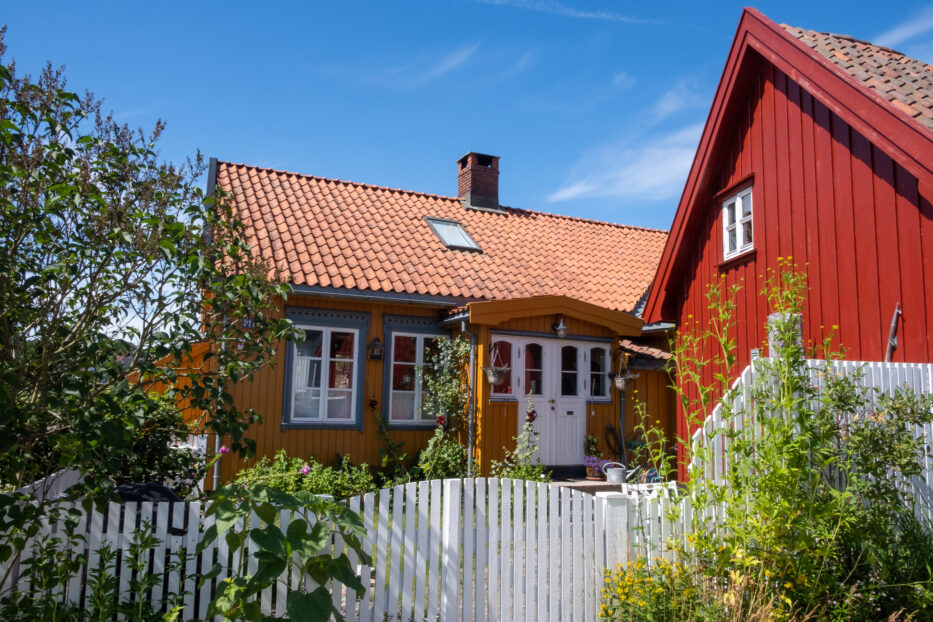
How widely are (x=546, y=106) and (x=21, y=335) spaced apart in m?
6.77

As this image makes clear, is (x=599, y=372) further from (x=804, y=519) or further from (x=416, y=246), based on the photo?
(x=804, y=519)

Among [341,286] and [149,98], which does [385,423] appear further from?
[149,98]

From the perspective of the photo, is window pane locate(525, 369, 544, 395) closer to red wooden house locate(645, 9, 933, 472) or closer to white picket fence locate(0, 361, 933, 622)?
red wooden house locate(645, 9, 933, 472)

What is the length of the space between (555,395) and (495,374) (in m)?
1.67

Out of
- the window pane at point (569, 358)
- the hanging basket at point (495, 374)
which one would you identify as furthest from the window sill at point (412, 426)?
the window pane at point (569, 358)

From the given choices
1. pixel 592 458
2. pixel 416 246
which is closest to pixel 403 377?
pixel 416 246

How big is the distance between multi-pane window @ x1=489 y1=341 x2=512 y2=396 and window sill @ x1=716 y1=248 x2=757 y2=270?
4057 mm

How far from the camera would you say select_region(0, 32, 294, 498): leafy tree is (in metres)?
3.51

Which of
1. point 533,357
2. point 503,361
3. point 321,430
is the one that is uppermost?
point 533,357

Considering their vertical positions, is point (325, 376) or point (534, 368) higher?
point (534, 368)

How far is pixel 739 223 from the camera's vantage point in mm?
9227

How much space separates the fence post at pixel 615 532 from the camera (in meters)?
5.05

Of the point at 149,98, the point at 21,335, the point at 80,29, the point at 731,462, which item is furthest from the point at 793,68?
the point at 21,335

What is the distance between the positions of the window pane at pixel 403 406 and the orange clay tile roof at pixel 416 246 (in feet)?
6.31
